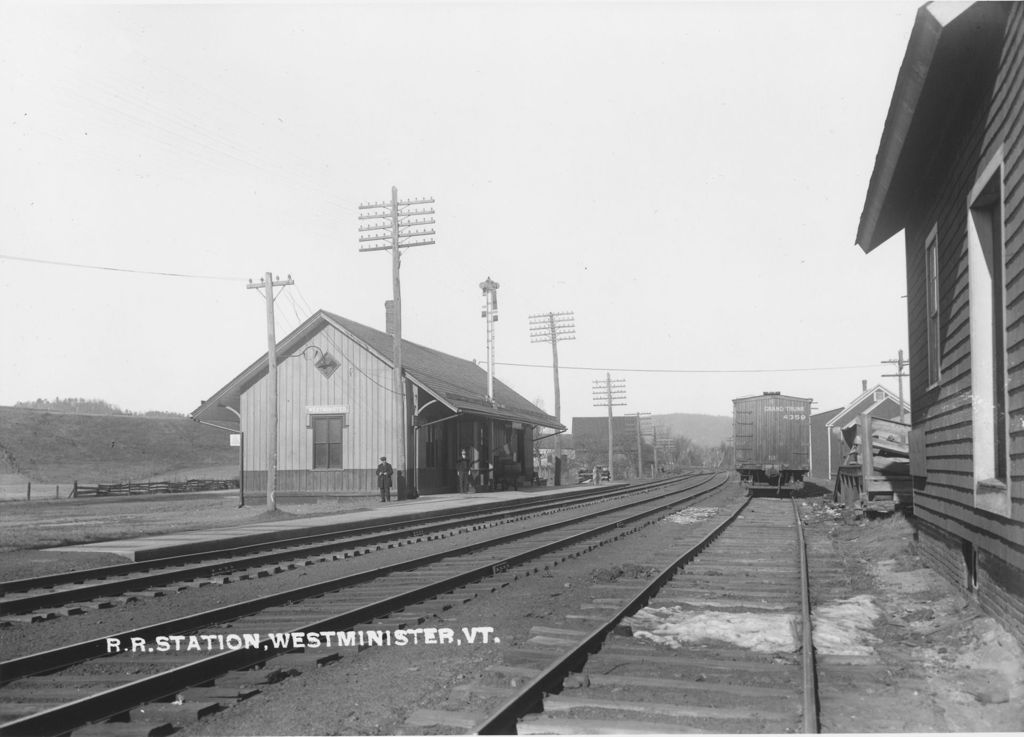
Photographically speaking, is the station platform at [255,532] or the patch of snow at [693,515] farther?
the patch of snow at [693,515]

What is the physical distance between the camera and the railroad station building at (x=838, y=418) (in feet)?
200

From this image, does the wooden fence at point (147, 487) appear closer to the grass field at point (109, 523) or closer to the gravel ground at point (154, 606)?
the grass field at point (109, 523)

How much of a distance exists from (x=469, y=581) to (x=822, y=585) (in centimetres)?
413

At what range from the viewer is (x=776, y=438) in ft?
103

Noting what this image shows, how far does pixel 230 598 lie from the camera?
28.4 ft

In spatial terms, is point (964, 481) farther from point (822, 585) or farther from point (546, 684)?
point (546, 684)

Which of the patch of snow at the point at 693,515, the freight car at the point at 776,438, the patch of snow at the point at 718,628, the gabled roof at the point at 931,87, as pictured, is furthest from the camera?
the freight car at the point at 776,438

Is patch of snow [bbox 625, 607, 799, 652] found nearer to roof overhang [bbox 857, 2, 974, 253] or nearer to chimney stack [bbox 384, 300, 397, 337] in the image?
roof overhang [bbox 857, 2, 974, 253]

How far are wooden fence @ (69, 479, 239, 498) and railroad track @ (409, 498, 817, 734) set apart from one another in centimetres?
3568

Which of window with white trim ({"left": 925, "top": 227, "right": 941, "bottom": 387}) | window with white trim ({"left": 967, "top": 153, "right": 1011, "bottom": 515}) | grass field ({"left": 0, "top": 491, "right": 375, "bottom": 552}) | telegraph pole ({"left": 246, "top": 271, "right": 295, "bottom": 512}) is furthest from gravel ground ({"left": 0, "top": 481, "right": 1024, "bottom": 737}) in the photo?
telegraph pole ({"left": 246, "top": 271, "right": 295, "bottom": 512})

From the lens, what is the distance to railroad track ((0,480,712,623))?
27.3 feet

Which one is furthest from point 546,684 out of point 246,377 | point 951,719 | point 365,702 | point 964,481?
point 246,377

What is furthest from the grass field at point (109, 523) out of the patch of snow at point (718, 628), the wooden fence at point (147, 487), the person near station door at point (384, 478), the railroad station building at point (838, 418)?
the railroad station building at point (838, 418)

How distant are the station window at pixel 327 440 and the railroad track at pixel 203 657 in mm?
20792
